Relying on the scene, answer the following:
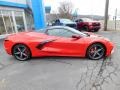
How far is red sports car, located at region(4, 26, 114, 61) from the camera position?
5805 mm

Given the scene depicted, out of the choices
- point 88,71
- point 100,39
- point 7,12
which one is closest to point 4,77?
point 88,71

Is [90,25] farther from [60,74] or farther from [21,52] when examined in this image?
[60,74]

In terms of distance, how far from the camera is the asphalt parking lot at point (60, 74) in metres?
3.86

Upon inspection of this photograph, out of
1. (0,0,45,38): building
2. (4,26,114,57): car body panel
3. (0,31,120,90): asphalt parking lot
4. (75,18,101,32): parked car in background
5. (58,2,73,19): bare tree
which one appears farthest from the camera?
(58,2,73,19): bare tree

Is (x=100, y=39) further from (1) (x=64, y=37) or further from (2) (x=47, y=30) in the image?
(2) (x=47, y=30)

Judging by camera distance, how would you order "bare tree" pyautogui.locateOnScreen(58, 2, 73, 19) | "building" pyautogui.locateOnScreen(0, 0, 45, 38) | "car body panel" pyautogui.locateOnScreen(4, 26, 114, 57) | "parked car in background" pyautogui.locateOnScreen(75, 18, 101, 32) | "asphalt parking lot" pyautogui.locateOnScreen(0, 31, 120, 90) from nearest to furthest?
1. "asphalt parking lot" pyautogui.locateOnScreen(0, 31, 120, 90)
2. "car body panel" pyautogui.locateOnScreen(4, 26, 114, 57)
3. "building" pyautogui.locateOnScreen(0, 0, 45, 38)
4. "parked car in background" pyautogui.locateOnScreen(75, 18, 101, 32)
5. "bare tree" pyautogui.locateOnScreen(58, 2, 73, 19)

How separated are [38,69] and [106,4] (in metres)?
13.1

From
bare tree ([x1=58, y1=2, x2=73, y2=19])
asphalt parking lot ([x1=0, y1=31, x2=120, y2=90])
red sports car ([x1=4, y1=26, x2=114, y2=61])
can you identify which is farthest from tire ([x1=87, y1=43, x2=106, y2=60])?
bare tree ([x1=58, y1=2, x2=73, y2=19])

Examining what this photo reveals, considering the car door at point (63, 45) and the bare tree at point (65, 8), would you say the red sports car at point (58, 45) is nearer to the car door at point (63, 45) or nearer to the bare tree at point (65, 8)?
the car door at point (63, 45)

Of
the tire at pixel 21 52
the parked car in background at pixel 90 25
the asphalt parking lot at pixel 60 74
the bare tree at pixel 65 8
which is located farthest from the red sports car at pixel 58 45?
the bare tree at pixel 65 8

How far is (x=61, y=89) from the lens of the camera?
12.1 ft

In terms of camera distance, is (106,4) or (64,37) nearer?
(64,37)

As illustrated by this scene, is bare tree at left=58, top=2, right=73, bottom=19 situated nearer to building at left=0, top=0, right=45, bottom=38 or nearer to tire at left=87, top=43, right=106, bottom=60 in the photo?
building at left=0, top=0, right=45, bottom=38

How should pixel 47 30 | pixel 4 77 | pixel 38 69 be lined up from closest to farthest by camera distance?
pixel 4 77, pixel 38 69, pixel 47 30
